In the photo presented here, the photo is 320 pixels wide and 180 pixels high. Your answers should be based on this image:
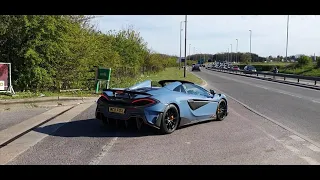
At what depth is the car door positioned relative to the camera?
8895mm

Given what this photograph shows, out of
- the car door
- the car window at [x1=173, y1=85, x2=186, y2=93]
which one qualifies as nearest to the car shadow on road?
the car window at [x1=173, y1=85, x2=186, y2=93]

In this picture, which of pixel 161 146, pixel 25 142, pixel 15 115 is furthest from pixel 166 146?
pixel 15 115

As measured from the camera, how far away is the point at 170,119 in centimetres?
809

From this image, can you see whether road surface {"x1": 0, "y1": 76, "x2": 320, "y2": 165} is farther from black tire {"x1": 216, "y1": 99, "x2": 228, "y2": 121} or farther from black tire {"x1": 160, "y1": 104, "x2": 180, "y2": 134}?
black tire {"x1": 216, "y1": 99, "x2": 228, "y2": 121}

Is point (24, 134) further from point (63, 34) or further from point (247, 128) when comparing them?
point (63, 34)

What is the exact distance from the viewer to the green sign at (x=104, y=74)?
55.8ft

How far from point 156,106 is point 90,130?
1.76m

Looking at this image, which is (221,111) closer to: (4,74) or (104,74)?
(104,74)
